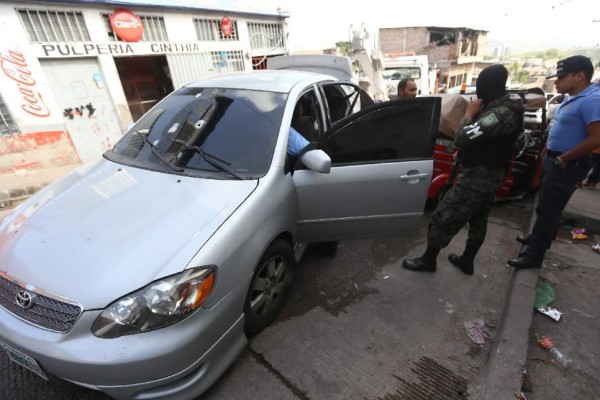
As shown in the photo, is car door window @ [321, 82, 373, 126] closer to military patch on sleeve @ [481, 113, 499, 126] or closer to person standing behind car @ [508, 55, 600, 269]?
military patch on sleeve @ [481, 113, 499, 126]

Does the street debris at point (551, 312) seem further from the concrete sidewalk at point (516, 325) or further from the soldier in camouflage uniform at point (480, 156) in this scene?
the soldier in camouflage uniform at point (480, 156)

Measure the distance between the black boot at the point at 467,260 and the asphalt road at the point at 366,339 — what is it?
7 centimetres

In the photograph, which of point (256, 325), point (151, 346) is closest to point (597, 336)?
point (256, 325)

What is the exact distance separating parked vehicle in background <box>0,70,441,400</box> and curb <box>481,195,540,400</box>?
992 mm

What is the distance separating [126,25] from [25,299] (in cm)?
846

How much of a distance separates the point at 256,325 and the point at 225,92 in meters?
1.90

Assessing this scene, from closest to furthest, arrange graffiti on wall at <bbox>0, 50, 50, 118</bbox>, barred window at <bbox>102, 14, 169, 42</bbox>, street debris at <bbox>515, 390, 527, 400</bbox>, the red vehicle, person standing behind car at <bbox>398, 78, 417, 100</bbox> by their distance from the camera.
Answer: street debris at <bbox>515, 390, 527, 400</bbox> → the red vehicle → person standing behind car at <bbox>398, 78, 417, 100</bbox> → graffiti on wall at <bbox>0, 50, 50, 118</bbox> → barred window at <bbox>102, 14, 169, 42</bbox>

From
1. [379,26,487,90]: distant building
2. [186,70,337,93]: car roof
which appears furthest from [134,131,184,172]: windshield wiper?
[379,26,487,90]: distant building

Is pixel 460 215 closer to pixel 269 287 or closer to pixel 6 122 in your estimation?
pixel 269 287

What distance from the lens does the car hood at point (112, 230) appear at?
5.02 ft

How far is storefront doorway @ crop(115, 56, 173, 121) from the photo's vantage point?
350 inches

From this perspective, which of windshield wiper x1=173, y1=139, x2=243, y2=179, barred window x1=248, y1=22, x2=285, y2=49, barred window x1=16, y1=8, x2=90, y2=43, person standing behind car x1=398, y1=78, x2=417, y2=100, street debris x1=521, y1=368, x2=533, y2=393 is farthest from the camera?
barred window x1=248, y1=22, x2=285, y2=49

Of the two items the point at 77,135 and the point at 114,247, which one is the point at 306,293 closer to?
the point at 114,247

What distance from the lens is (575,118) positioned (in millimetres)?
2486
